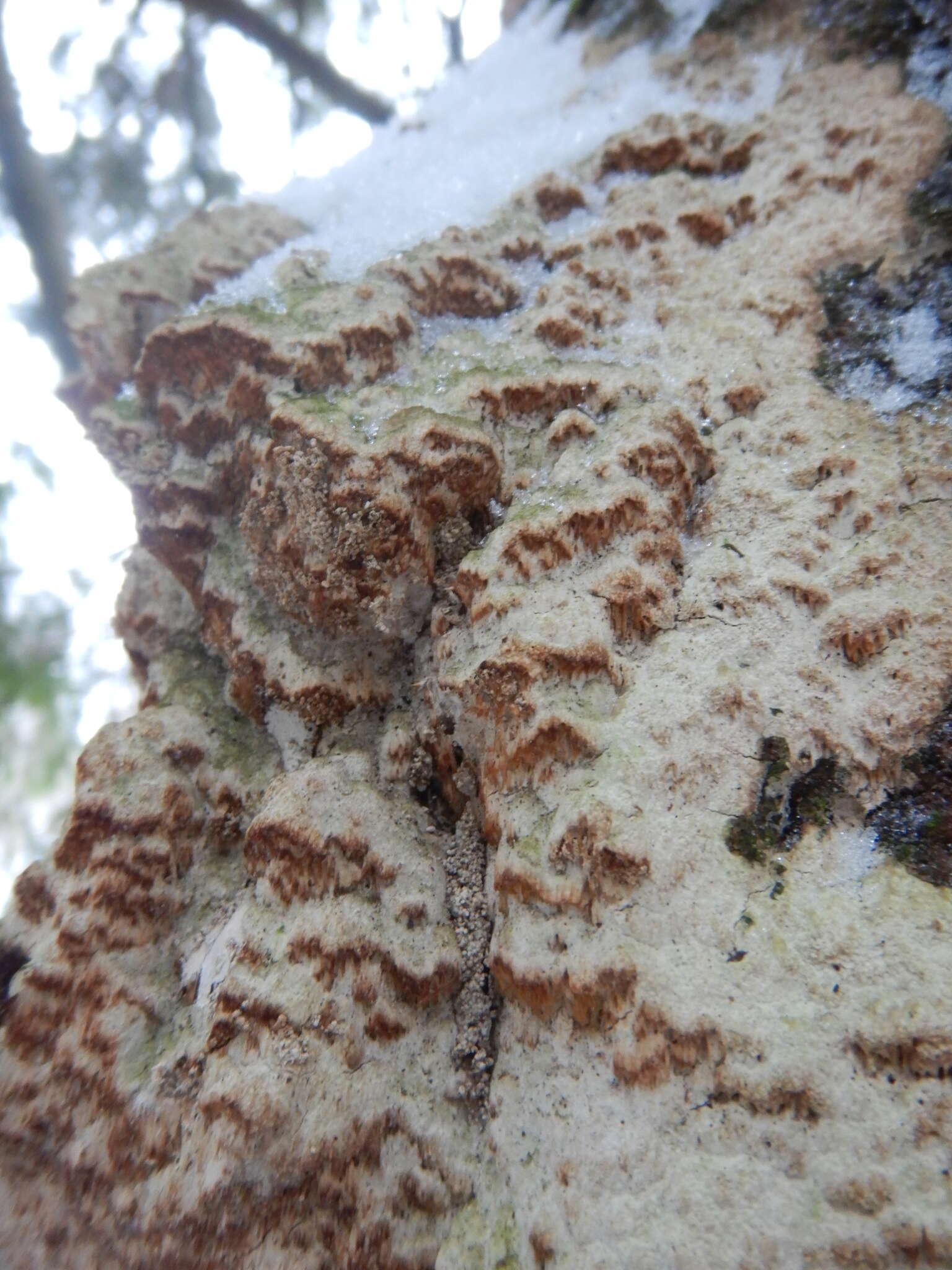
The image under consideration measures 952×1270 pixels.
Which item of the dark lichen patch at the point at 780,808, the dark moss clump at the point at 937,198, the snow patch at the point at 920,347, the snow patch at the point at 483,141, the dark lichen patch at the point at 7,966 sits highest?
the snow patch at the point at 483,141

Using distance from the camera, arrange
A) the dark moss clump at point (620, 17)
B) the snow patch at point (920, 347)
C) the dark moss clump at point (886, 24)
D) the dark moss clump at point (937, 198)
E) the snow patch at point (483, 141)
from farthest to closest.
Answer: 1. the dark moss clump at point (620, 17)
2. the snow patch at point (483, 141)
3. the dark moss clump at point (886, 24)
4. the dark moss clump at point (937, 198)
5. the snow patch at point (920, 347)

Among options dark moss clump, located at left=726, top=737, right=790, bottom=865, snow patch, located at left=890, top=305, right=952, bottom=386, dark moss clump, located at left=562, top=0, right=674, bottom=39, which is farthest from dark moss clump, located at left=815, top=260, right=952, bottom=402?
dark moss clump, located at left=562, top=0, right=674, bottom=39

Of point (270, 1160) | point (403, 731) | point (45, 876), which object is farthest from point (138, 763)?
point (270, 1160)

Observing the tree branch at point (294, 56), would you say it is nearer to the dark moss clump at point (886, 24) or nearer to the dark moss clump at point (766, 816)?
the dark moss clump at point (886, 24)

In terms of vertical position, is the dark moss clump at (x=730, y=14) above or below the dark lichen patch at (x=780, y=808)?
above

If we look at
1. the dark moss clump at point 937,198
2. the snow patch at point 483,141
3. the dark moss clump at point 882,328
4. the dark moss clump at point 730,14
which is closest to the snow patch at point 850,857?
the dark moss clump at point 882,328

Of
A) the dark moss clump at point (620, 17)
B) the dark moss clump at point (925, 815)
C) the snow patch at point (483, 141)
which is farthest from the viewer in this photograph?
the dark moss clump at point (620, 17)

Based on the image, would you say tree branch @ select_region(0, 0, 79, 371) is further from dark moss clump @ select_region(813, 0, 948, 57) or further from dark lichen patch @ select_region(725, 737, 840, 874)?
dark lichen patch @ select_region(725, 737, 840, 874)

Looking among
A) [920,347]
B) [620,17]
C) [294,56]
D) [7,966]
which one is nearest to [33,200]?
[294,56]
